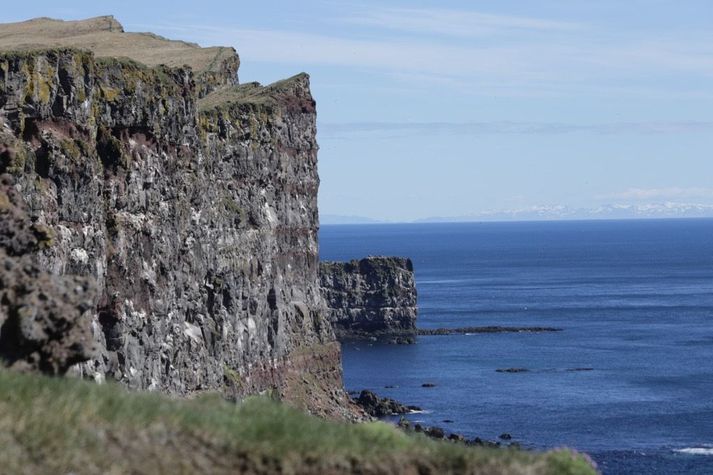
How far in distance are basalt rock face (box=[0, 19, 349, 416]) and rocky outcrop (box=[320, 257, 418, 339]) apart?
62.7 m

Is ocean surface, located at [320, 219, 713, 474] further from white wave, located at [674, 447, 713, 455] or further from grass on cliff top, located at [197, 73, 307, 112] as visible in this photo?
grass on cliff top, located at [197, 73, 307, 112]

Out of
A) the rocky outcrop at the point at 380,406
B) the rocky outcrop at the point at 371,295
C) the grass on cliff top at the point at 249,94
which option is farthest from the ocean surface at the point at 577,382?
the grass on cliff top at the point at 249,94

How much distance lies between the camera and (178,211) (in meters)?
70.3

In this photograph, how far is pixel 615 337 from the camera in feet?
544

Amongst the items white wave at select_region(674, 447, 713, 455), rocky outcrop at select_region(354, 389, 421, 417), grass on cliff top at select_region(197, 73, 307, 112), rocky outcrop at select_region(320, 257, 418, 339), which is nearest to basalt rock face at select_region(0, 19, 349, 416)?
→ grass on cliff top at select_region(197, 73, 307, 112)

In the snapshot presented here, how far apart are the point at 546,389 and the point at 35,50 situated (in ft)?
253

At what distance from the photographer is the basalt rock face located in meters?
55.0

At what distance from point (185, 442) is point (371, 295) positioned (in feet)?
527

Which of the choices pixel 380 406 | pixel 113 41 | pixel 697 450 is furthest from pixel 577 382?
pixel 113 41

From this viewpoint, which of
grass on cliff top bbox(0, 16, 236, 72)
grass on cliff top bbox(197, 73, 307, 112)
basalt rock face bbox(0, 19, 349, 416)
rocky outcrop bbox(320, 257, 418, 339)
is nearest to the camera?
basalt rock face bbox(0, 19, 349, 416)

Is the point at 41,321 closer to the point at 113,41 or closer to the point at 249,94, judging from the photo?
the point at 113,41

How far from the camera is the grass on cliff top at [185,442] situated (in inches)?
706

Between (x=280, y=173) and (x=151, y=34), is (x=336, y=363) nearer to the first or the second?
(x=280, y=173)

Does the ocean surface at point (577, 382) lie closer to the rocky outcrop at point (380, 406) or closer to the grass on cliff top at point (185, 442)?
the rocky outcrop at point (380, 406)
